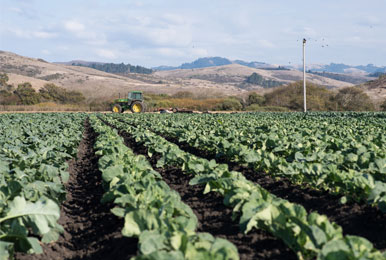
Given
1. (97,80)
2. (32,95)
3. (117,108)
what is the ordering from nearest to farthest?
1. (117,108)
2. (32,95)
3. (97,80)

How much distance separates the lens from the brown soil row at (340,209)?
4.19 metres

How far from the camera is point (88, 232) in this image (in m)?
4.62

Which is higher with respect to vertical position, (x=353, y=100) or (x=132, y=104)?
(x=132, y=104)

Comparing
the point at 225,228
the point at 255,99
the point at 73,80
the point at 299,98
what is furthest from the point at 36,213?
the point at 73,80

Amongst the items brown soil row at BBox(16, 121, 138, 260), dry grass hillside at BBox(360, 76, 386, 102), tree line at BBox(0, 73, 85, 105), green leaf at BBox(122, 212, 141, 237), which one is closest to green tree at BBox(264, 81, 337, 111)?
dry grass hillside at BBox(360, 76, 386, 102)

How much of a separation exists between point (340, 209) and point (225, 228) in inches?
64.3

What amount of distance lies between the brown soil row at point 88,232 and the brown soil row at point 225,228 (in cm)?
101

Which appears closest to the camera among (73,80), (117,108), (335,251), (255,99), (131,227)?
(335,251)

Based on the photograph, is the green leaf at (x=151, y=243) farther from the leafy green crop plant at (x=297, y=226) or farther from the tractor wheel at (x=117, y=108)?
the tractor wheel at (x=117, y=108)

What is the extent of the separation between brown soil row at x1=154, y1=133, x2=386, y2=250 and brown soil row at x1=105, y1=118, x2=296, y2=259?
1094 mm

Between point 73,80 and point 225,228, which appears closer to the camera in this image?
point 225,228

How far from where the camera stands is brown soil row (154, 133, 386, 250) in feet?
13.8

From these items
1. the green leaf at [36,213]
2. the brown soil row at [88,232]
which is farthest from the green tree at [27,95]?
the green leaf at [36,213]

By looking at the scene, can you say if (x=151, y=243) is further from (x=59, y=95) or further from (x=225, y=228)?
(x=59, y=95)
